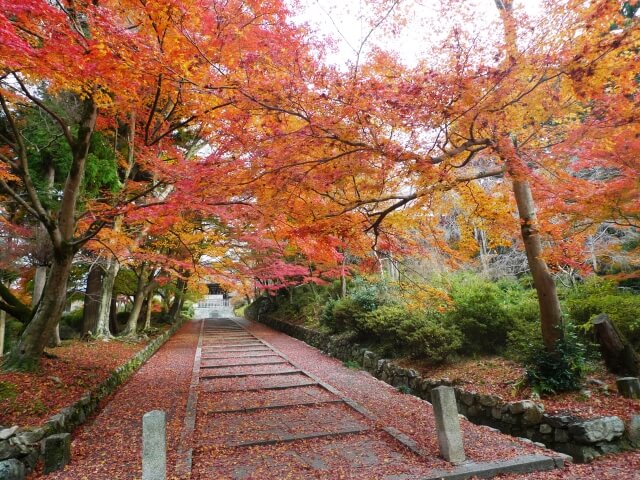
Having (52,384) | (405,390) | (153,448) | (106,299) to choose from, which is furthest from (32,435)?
(106,299)

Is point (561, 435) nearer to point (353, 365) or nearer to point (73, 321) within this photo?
point (353, 365)

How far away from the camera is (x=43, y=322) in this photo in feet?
23.7

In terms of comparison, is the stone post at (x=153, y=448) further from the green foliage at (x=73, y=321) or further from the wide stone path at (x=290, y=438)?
the green foliage at (x=73, y=321)

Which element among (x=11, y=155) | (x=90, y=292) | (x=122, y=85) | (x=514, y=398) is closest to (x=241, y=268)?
(x=90, y=292)

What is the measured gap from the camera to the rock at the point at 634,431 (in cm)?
511

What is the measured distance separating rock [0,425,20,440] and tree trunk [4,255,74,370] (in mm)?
2901

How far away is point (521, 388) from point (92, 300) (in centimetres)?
1403

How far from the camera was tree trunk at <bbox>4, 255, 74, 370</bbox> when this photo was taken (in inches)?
272

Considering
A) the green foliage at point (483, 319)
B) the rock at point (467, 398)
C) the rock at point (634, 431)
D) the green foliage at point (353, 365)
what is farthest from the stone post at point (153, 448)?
the green foliage at point (353, 365)

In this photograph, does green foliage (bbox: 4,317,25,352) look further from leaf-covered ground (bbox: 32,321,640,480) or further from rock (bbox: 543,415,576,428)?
rock (bbox: 543,415,576,428)

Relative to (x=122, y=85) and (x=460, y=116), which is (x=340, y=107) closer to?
(x=460, y=116)

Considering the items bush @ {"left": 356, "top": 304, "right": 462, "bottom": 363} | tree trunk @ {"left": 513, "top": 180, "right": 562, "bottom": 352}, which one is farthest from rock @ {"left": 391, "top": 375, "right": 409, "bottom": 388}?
tree trunk @ {"left": 513, "top": 180, "right": 562, "bottom": 352}

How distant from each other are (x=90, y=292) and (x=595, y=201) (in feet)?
Answer: 51.0

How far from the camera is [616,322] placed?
7.12 metres
